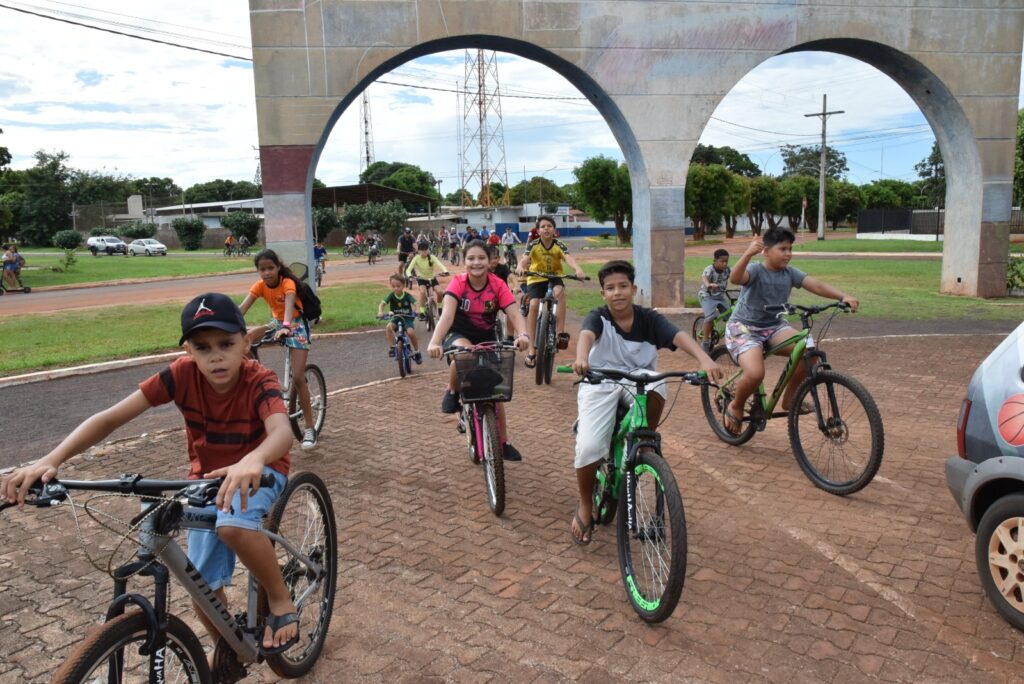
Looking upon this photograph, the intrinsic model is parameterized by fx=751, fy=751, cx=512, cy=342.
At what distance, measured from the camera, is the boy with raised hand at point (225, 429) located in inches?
110

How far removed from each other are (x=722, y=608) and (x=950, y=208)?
643 inches

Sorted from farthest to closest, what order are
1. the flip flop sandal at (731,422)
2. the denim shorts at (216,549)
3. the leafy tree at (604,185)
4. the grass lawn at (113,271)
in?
the leafy tree at (604,185)
the grass lawn at (113,271)
the flip flop sandal at (731,422)
the denim shorts at (216,549)

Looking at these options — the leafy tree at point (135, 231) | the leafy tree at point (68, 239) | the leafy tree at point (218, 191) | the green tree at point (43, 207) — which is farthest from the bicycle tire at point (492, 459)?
the leafy tree at point (218, 191)

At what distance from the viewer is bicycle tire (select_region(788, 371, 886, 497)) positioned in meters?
5.23

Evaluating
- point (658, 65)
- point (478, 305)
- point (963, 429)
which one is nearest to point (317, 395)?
point (478, 305)

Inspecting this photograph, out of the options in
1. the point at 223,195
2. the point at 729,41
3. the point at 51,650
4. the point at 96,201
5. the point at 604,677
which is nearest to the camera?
the point at 604,677

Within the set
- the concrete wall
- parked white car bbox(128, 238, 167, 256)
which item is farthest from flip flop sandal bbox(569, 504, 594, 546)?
parked white car bbox(128, 238, 167, 256)

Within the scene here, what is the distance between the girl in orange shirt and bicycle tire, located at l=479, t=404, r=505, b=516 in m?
2.18

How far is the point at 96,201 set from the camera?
79.4 m

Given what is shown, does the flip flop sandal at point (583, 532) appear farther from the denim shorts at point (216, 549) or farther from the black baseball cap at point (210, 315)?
the black baseball cap at point (210, 315)

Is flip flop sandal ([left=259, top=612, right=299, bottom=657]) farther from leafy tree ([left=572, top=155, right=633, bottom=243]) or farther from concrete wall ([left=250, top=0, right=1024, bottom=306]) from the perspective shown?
leafy tree ([left=572, top=155, right=633, bottom=243])

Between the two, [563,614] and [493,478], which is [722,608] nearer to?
[563,614]

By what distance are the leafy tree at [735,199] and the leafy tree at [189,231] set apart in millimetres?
42376

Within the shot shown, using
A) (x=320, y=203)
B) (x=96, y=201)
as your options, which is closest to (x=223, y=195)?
(x=96, y=201)
